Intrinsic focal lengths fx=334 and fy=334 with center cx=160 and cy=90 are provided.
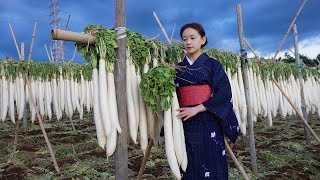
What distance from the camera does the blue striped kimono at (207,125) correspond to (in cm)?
283

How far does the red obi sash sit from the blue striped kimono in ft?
0.12

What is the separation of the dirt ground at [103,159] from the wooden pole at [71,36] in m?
2.73

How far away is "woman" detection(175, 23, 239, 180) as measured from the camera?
2.83 m

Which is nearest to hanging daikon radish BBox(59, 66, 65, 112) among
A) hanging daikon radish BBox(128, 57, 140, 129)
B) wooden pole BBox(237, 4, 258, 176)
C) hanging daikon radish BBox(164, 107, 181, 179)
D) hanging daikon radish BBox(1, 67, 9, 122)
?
hanging daikon radish BBox(1, 67, 9, 122)

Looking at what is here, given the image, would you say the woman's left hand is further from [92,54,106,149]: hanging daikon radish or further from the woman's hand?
[92,54,106,149]: hanging daikon radish

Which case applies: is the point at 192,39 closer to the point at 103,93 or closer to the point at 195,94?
the point at 195,94

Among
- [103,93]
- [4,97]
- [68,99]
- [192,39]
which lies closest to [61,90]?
[68,99]

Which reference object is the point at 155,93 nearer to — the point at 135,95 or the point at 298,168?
the point at 135,95

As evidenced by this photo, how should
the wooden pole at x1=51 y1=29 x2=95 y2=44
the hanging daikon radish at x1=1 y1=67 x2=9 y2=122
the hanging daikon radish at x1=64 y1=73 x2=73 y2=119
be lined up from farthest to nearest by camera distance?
1. the hanging daikon radish at x1=64 y1=73 x2=73 y2=119
2. the hanging daikon radish at x1=1 y1=67 x2=9 y2=122
3. the wooden pole at x1=51 y1=29 x2=95 y2=44

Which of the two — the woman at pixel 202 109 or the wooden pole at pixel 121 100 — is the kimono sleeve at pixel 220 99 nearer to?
the woman at pixel 202 109

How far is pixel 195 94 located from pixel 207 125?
285 millimetres

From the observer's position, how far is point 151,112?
9.82ft

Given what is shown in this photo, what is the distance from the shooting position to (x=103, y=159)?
6.52 m

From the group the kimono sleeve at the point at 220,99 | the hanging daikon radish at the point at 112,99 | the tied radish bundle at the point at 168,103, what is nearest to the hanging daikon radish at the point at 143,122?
the tied radish bundle at the point at 168,103
